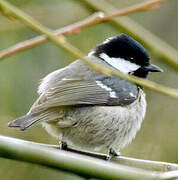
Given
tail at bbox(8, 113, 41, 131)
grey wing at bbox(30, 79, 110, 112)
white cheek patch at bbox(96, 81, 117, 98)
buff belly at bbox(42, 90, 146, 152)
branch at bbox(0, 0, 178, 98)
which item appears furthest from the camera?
white cheek patch at bbox(96, 81, 117, 98)

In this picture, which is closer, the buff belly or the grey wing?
the grey wing

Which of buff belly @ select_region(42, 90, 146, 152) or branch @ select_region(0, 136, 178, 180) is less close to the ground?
buff belly @ select_region(42, 90, 146, 152)

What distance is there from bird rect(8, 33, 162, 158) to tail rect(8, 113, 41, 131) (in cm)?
1

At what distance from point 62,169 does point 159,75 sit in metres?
3.11

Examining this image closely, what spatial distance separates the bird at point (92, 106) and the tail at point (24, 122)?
1 centimetres

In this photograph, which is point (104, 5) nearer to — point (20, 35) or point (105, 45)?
point (105, 45)

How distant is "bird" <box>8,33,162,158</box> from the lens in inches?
124

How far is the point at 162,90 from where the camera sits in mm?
1715

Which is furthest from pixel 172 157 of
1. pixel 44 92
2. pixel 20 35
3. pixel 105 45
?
pixel 20 35

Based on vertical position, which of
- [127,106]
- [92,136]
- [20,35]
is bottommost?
[92,136]

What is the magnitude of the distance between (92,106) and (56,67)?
1682mm

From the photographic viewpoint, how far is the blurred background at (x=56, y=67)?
11.8ft

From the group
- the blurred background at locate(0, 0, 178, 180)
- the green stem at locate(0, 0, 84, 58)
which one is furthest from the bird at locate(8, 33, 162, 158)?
the green stem at locate(0, 0, 84, 58)

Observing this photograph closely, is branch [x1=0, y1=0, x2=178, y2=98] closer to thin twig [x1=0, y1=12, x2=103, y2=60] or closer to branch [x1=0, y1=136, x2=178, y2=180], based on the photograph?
thin twig [x1=0, y1=12, x2=103, y2=60]
